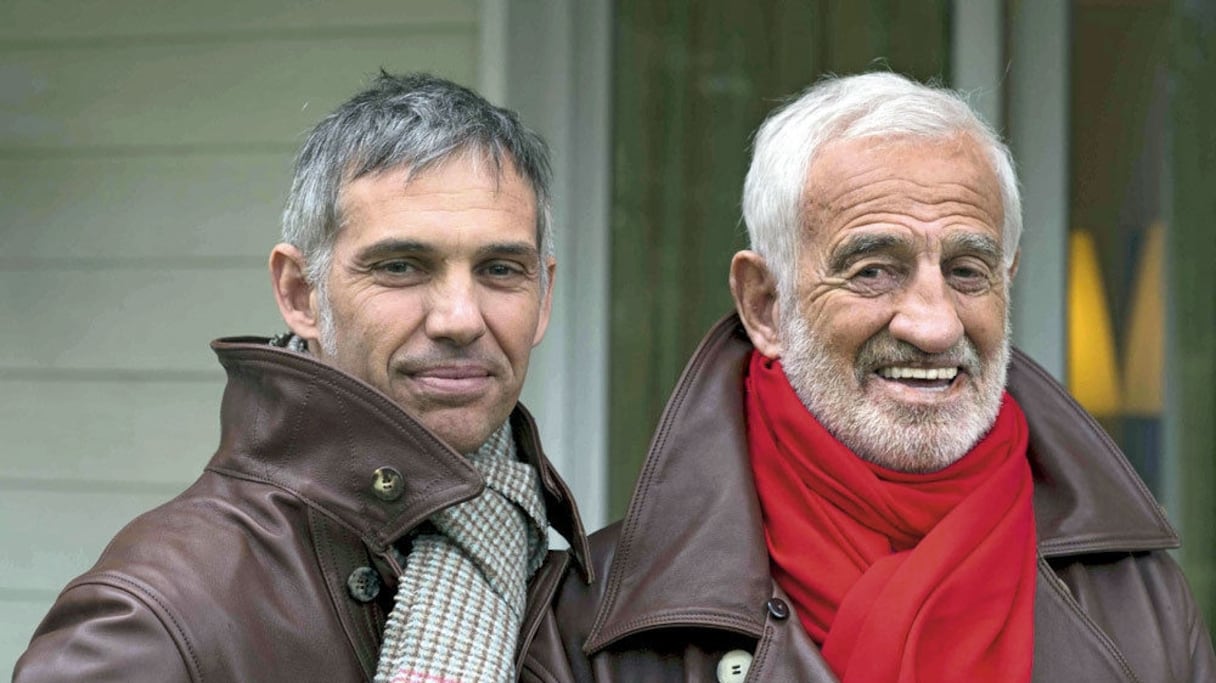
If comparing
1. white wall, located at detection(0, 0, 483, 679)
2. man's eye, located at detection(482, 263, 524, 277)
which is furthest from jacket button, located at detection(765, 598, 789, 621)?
white wall, located at detection(0, 0, 483, 679)

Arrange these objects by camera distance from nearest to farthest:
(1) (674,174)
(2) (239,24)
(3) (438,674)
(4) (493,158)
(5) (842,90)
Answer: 1. (3) (438,674)
2. (4) (493,158)
3. (5) (842,90)
4. (2) (239,24)
5. (1) (674,174)

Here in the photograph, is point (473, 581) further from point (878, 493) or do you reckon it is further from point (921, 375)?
point (921, 375)

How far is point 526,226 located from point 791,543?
1.90ft

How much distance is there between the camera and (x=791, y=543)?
2.21 metres

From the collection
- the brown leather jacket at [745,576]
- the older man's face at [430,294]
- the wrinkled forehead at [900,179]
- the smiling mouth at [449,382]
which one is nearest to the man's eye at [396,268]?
the older man's face at [430,294]

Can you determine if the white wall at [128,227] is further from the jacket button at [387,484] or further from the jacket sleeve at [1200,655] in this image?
the jacket sleeve at [1200,655]

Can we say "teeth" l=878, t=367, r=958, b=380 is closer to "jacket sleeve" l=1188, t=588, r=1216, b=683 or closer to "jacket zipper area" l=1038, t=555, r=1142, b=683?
"jacket zipper area" l=1038, t=555, r=1142, b=683

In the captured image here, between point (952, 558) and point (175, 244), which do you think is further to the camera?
point (175, 244)

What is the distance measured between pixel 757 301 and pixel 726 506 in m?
0.34

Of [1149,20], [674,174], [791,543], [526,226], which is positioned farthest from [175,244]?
[1149,20]

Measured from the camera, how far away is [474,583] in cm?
204

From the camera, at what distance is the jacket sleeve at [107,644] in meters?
1.71

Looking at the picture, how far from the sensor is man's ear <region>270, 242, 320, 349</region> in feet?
7.02

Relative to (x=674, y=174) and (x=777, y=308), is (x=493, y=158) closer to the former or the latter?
(x=777, y=308)
